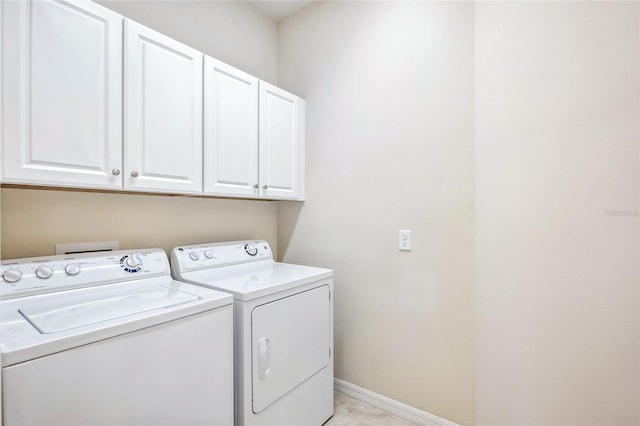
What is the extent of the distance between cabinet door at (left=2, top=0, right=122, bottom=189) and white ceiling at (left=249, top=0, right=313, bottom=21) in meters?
1.32

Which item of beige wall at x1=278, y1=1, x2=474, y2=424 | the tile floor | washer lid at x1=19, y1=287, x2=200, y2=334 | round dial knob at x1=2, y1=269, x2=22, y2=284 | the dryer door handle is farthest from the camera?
the tile floor

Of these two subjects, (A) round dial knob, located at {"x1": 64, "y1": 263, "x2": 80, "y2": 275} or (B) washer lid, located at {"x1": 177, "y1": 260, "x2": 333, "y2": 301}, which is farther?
(B) washer lid, located at {"x1": 177, "y1": 260, "x2": 333, "y2": 301}

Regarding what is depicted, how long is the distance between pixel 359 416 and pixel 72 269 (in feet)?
5.93

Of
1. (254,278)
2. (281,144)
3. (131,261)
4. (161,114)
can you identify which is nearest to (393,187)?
(281,144)

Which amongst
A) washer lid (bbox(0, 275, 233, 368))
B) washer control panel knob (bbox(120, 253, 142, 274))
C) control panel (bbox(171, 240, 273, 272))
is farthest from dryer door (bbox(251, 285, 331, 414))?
washer control panel knob (bbox(120, 253, 142, 274))

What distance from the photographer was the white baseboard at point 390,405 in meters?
1.80

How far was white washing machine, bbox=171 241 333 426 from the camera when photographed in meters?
1.40

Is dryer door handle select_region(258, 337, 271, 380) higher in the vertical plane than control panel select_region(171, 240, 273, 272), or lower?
lower

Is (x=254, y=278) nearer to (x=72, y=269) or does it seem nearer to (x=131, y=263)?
(x=131, y=263)

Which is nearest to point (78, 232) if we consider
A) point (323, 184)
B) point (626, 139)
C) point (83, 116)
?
point (83, 116)

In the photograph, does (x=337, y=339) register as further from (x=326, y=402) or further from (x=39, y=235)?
(x=39, y=235)

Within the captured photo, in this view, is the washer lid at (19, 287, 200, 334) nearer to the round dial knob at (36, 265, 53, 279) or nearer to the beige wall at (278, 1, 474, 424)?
the round dial knob at (36, 265, 53, 279)

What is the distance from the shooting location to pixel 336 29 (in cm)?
222

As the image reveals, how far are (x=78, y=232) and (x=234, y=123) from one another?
1.01 m
